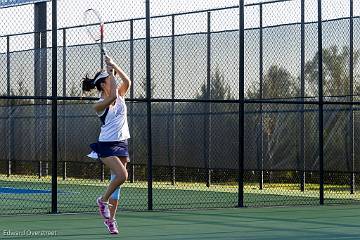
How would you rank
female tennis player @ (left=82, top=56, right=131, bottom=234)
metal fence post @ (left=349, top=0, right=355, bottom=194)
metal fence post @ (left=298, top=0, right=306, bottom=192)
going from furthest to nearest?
metal fence post @ (left=298, top=0, right=306, bottom=192), metal fence post @ (left=349, top=0, right=355, bottom=194), female tennis player @ (left=82, top=56, right=131, bottom=234)

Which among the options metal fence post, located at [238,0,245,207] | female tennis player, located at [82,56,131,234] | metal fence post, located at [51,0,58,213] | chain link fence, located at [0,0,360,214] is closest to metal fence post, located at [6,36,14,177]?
chain link fence, located at [0,0,360,214]

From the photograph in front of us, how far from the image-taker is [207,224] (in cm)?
1127

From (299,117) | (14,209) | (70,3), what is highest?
(70,3)

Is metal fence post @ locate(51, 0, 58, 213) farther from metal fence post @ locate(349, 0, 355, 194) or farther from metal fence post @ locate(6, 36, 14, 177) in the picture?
metal fence post @ locate(6, 36, 14, 177)

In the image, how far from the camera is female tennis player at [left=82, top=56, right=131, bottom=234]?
9.97 m

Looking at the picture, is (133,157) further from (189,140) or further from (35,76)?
(35,76)

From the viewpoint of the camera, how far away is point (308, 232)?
34.0ft

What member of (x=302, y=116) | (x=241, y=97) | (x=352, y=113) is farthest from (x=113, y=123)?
(x=302, y=116)

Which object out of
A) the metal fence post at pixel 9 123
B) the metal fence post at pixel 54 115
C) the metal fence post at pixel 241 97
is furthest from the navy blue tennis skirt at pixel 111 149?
the metal fence post at pixel 9 123

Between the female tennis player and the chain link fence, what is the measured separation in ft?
17.2

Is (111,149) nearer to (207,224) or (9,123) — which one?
(207,224)

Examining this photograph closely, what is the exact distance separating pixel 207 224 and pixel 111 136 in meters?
1.86

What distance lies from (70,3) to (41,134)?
5290 mm

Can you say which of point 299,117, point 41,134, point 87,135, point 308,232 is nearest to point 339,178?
point 299,117
